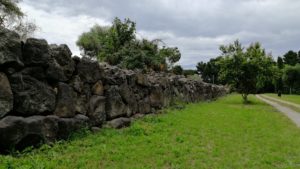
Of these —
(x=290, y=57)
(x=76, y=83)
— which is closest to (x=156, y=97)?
(x=76, y=83)

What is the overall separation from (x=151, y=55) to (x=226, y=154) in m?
12.6

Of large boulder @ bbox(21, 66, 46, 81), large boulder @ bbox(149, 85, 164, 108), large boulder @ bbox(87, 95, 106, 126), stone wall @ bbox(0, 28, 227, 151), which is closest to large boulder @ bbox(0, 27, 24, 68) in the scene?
stone wall @ bbox(0, 28, 227, 151)

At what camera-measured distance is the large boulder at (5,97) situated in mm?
5312

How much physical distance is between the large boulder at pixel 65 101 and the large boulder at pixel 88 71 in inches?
25.9

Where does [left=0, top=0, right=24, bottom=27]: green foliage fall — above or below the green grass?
above

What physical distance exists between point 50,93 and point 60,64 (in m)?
0.76

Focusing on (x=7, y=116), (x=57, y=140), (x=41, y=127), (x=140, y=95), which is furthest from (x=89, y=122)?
(x=140, y=95)

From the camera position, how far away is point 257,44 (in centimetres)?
2684

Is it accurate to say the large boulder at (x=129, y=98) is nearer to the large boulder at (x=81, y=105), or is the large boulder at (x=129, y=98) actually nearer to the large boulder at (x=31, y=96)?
the large boulder at (x=81, y=105)

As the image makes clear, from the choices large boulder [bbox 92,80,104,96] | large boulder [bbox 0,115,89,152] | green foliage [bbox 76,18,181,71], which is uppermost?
Answer: green foliage [bbox 76,18,181,71]

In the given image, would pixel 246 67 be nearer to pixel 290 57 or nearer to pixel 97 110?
pixel 97 110

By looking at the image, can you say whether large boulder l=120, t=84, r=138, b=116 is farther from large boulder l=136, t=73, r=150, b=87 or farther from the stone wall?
large boulder l=136, t=73, r=150, b=87

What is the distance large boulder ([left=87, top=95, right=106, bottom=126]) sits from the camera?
313 inches

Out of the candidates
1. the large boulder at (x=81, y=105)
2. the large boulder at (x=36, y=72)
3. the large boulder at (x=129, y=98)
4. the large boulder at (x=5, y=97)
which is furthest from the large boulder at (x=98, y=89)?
the large boulder at (x=5, y=97)
